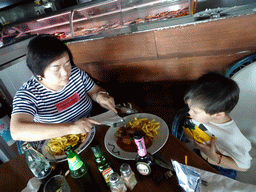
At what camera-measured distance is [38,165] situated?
0.97 meters

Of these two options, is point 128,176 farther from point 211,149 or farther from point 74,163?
point 211,149

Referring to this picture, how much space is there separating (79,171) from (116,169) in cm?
22

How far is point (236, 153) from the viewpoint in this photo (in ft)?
3.56

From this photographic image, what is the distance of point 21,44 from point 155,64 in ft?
7.34

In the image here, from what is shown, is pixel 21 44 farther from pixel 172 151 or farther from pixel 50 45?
pixel 172 151

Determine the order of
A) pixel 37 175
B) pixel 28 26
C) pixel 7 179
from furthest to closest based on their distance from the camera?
1. pixel 28 26
2. pixel 7 179
3. pixel 37 175

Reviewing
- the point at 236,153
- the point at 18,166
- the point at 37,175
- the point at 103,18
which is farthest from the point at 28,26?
the point at 236,153

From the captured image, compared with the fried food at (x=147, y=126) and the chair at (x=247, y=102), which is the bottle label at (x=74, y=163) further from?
the chair at (x=247, y=102)

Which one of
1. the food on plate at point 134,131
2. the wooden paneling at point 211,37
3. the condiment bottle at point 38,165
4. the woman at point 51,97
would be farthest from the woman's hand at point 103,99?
the wooden paneling at point 211,37

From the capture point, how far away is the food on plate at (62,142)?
43.6 inches

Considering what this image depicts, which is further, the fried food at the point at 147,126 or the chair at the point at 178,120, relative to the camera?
the chair at the point at 178,120

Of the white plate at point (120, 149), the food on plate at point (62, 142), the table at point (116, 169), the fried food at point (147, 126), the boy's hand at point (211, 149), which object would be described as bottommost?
the boy's hand at point (211, 149)

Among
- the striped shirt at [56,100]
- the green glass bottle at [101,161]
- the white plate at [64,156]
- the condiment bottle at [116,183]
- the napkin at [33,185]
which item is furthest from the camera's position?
the striped shirt at [56,100]

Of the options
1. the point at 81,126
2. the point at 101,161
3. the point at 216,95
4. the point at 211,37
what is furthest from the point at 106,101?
the point at 211,37
